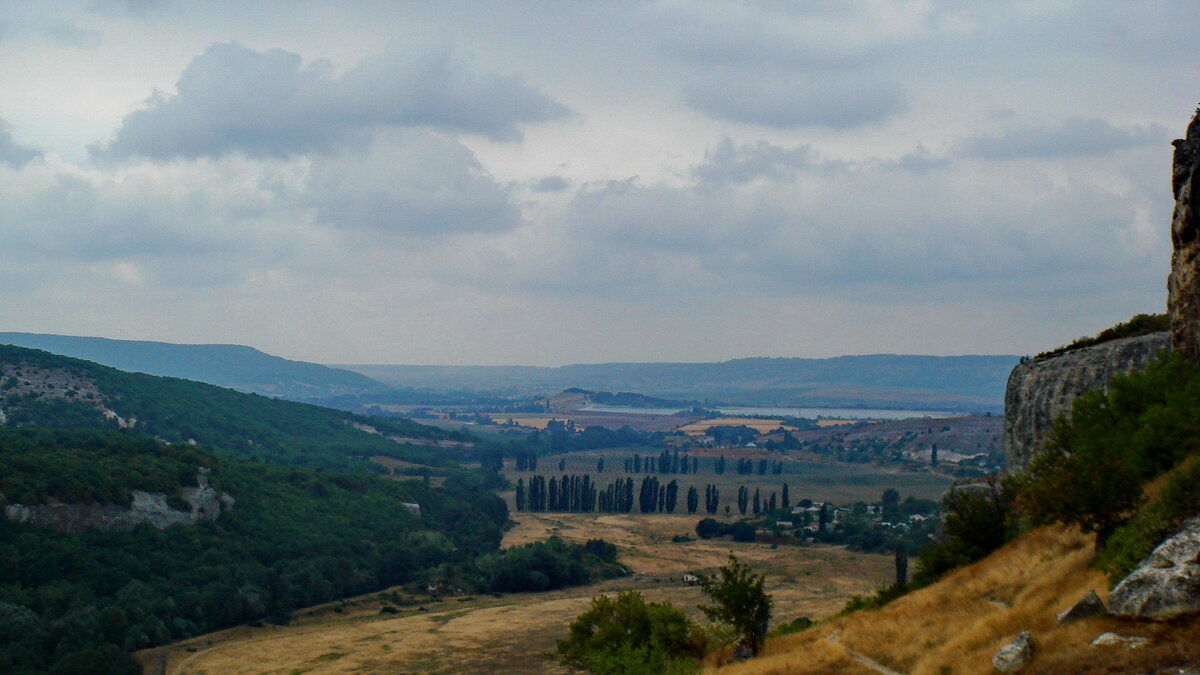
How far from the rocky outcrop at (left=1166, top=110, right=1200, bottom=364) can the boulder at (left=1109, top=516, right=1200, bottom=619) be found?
42.9 feet

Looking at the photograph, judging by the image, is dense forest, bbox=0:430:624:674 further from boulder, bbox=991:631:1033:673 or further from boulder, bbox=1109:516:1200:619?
boulder, bbox=1109:516:1200:619

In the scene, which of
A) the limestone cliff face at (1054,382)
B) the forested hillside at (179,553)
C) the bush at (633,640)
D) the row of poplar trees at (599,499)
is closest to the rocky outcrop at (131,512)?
the forested hillside at (179,553)

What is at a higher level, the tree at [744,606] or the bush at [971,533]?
the bush at [971,533]

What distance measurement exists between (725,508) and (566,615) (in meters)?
83.4

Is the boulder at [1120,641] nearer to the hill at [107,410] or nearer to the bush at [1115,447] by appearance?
the bush at [1115,447]

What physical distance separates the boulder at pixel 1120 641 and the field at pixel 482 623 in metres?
32.9

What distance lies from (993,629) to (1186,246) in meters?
15.4

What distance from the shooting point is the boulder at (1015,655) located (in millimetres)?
20494

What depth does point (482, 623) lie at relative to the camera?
82312 mm

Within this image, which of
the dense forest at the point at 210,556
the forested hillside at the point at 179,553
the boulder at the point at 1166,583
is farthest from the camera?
the dense forest at the point at 210,556

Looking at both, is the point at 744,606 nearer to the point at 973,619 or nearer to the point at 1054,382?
the point at 973,619

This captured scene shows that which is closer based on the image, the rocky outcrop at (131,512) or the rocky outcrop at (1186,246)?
the rocky outcrop at (1186,246)

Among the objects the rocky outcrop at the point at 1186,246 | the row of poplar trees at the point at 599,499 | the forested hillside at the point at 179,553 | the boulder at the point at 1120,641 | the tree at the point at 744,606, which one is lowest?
the row of poplar trees at the point at 599,499

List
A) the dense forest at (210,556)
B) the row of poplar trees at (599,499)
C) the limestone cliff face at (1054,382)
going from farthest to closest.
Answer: the row of poplar trees at (599,499) < the dense forest at (210,556) < the limestone cliff face at (1054,382)
